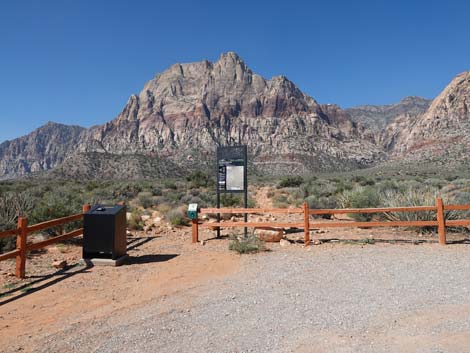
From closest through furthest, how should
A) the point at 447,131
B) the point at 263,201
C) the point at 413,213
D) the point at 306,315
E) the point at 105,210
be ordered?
the point at 306,315 → the point at 105,210 → the point at 413,213 → the point at 263,201 → the point at 447,131

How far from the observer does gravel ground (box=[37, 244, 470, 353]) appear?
4254mm

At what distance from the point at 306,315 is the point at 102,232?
5.70m

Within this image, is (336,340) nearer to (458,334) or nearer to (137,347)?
(458,334)

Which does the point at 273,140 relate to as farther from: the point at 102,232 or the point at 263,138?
the point at 102,232

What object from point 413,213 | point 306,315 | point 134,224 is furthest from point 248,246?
point 134,224

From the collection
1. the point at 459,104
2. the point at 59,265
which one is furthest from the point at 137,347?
the point at 459,104

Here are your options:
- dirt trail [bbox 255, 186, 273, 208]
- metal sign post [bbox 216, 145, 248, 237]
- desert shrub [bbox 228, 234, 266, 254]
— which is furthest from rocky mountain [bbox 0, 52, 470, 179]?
desert shrub [bbox 228, 234, 266, 254]

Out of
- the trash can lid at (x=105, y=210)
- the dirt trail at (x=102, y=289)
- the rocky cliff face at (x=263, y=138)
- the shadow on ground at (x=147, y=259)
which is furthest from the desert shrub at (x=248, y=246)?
the rocky cliff face at (x=263, y=138)

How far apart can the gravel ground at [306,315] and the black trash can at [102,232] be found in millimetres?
3126

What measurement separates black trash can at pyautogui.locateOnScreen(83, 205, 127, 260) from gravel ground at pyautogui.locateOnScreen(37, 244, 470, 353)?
3126 millimetres

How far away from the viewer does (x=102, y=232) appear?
29.2ft

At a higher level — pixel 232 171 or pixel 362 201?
pixel 232 171

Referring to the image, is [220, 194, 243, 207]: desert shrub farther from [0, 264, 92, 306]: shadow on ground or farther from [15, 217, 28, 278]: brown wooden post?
[15, 217, 28, 278]: brown wooden post

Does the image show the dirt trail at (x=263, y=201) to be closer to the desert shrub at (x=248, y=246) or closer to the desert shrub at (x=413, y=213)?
the desert shrub at (x=413, y=213)
